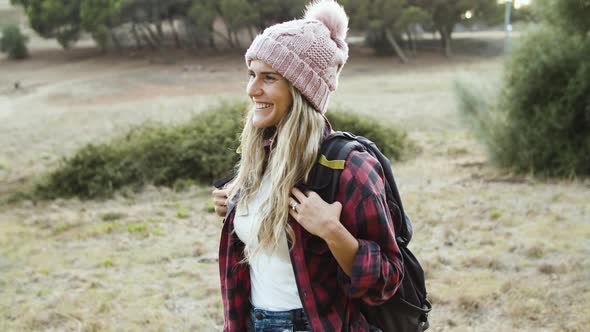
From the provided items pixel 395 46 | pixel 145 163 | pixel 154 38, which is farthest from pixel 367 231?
pixel 154 38

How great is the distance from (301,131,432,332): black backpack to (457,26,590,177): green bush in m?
7.97

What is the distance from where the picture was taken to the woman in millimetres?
1734

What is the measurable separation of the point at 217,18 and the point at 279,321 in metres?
35.8

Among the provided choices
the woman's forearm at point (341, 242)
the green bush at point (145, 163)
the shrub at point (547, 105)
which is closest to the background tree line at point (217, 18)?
the green bush at point (145, 163)

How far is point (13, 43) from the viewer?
40.5 metres

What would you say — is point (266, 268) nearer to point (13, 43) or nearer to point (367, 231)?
point (367, 231)

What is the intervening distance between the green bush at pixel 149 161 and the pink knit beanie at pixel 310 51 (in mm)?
7620

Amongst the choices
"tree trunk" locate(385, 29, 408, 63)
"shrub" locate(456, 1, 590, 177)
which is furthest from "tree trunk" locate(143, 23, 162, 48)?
"shrub" locate(456, 1, 590, 177)

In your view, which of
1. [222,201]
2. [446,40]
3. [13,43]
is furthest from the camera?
[13,43]

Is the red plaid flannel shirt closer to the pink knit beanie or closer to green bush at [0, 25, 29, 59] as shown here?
the pink knit beanie

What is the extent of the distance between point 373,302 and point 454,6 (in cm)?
3684

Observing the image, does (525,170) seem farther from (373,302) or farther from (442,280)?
(373,302)

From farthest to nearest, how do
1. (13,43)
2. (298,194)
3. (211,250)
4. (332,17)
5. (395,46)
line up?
(13,43) → (395,46) → (211,250) → (332,17) → (298,194)

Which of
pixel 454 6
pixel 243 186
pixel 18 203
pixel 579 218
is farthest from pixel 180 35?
pixel 243 186
